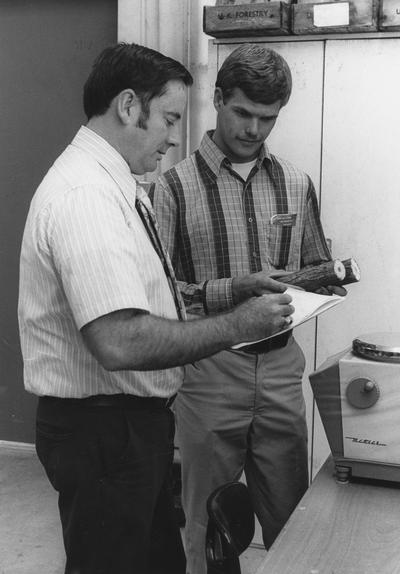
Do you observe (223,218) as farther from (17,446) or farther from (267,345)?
(17,446)

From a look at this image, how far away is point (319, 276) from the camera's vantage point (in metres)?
2.01

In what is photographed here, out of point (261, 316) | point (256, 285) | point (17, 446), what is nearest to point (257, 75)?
point (256, 285)

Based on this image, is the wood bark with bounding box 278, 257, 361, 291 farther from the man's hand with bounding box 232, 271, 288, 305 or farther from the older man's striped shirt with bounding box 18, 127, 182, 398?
the older man's striped shirt with bounding box 18, 127, 182, 398

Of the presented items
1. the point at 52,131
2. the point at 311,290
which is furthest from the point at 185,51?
the point at 311,290

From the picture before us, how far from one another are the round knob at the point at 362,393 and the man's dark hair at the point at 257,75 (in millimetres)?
945

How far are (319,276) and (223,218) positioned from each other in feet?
1.36

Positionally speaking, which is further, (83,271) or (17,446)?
(17,446)

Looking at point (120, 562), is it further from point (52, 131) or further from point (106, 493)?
point (52, 131)

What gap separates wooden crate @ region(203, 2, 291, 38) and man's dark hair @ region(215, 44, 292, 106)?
0.50 meters

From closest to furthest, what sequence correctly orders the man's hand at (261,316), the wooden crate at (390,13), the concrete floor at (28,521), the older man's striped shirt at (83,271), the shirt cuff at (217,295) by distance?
the older man's striped shirt at (83,271) → the man's hand at (261,316) → the shirt cuff at (217,295) → the wooden crate at (390,13) → the concrete floor at (28,521)

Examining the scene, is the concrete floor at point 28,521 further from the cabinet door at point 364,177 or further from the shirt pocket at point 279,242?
the shirt pocket at point 279,242

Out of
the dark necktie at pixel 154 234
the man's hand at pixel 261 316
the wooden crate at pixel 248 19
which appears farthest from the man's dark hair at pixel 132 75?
the wooden crate at pixel 248 19

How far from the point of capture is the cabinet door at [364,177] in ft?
8.95

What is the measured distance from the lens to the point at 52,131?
3.69 metres
